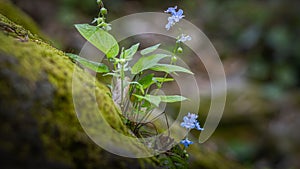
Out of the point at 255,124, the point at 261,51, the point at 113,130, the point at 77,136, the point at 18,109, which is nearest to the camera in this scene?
the point at 18,109

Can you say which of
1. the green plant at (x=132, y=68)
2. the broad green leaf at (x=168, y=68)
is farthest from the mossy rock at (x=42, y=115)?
the broad green leaf at (x=168, y=68)

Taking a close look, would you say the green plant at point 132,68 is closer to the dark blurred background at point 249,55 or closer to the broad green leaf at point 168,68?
the broad green leaf at point 168,68

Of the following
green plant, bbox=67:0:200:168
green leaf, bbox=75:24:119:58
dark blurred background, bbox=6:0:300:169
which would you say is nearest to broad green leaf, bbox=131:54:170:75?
green plant, bbox=67:0:200:168

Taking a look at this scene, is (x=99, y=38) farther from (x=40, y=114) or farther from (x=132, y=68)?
(x=40, y=114)

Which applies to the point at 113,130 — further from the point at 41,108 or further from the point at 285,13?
the point at 285,13

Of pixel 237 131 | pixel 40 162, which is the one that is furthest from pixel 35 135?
pixel 237 131

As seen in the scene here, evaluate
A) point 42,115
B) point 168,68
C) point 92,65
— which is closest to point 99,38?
point 92,65

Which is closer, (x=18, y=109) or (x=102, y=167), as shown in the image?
(x=18, y=109)

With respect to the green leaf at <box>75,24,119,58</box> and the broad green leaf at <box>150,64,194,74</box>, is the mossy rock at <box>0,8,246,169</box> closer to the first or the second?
the green leaf at <box>75,24,119,58</box>
